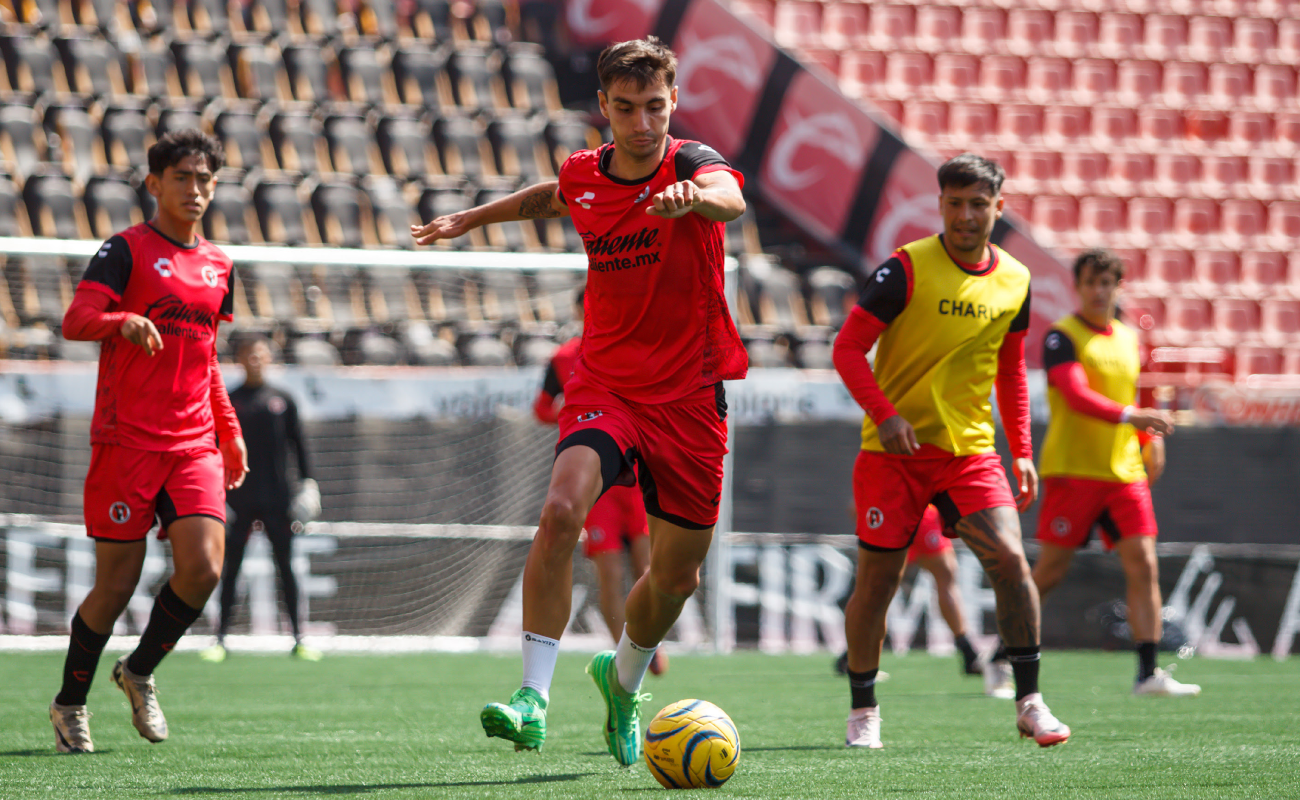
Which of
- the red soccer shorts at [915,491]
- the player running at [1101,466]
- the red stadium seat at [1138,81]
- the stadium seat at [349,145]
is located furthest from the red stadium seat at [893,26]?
the red soccer shorts at [915,491]

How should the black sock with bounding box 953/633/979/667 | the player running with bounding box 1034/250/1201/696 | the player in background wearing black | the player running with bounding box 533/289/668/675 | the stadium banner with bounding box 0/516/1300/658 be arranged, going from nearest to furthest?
the player running with bounding box 1034/250/1201/696
the player running with bounding box 533/289/668/675
the black sock with bounding box 953/633/979/667
the player in background wearing black
the stadium banner with bounding box 0/516/1300/658

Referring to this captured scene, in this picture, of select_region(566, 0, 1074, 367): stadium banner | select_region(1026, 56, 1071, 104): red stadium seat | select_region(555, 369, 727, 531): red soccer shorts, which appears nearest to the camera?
select_region(555, 369, 727, 531): red soccer shorts

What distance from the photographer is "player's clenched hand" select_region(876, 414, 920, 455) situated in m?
4.70

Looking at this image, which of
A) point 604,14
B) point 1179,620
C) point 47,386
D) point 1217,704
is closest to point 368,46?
point 604,14

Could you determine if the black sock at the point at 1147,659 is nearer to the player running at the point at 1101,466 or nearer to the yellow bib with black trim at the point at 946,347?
the player running at the point at 1101,466

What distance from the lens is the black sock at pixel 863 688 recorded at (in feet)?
16.8

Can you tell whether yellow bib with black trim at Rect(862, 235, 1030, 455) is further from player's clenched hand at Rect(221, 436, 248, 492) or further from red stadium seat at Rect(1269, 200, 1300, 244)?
red stadium seat at Rect(1269, 200, 1300, 244)

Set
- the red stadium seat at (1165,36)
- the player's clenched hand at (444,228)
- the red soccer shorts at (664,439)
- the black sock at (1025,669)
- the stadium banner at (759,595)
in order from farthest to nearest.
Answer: the red stadium seat at (1165,36) → the stadium banner at (759,595) → the black sock at (1025,669) → the player's clenched hand at (444,228) → the red soccer shorts at (664,439)

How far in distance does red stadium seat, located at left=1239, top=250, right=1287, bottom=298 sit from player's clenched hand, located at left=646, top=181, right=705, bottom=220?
16.5 meters

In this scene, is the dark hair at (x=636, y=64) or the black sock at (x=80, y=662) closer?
the dark hair at (x=636, y=64)

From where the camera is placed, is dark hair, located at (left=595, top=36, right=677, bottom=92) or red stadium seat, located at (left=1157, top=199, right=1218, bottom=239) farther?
red stadium seat, located at (left=1157, top=199, right=1218, bottom=239)

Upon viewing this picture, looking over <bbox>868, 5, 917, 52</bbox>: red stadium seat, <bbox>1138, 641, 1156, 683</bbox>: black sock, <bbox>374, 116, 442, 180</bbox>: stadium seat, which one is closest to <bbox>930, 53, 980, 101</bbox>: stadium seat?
<bbox>868, 5, 917, 52</bbox>: red stadium seat

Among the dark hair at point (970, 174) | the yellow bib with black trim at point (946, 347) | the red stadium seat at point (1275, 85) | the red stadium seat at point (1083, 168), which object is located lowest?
the yellow bib with black trim at point (946, 347)

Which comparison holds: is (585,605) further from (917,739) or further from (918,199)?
(918,199)
